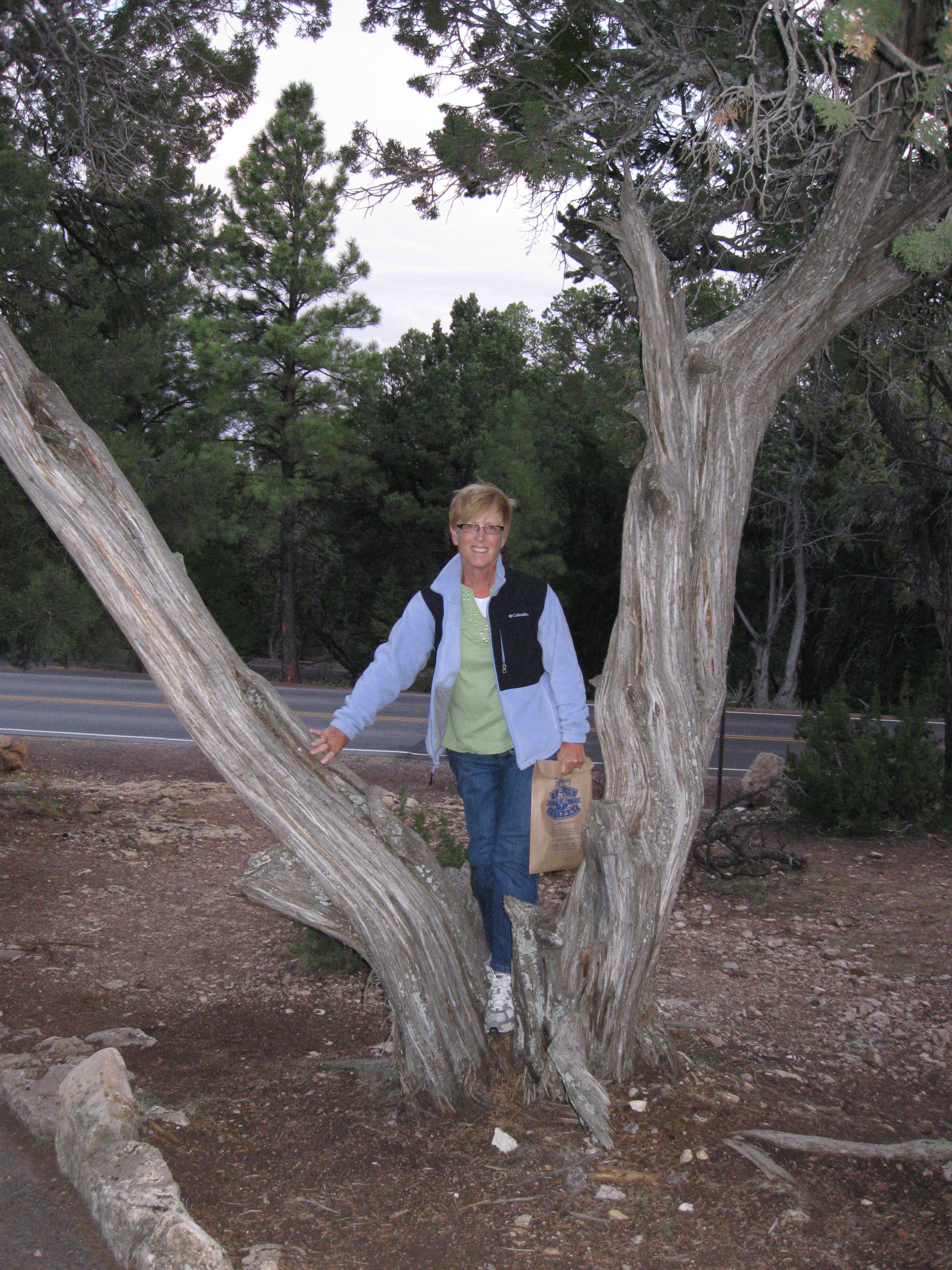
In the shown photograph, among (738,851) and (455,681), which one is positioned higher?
(455,681)

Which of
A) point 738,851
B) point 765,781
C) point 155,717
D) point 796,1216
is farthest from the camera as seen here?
point 155,717

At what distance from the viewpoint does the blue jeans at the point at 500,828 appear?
3.34m

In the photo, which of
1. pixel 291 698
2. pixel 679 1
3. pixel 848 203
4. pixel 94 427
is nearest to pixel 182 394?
pixel 291 698

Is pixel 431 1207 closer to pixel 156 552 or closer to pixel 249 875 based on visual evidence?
pixel 249 875

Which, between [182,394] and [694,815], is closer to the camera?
[694,815]

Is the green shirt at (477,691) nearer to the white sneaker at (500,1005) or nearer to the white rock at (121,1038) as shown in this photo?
the white sneaker at (500,1005)

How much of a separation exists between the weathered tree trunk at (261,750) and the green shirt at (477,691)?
0.36m

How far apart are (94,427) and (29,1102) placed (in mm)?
5939

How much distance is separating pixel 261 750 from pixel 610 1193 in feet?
4.94

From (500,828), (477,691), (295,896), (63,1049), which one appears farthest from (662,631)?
(63,1049)

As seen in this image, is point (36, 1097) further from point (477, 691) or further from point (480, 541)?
point (480, 541)

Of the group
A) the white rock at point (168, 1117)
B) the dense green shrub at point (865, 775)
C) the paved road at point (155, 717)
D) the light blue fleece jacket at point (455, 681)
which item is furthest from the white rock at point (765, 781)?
the white rock at point (168, 1117)

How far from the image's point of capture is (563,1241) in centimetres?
260

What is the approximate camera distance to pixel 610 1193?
9.18ft
